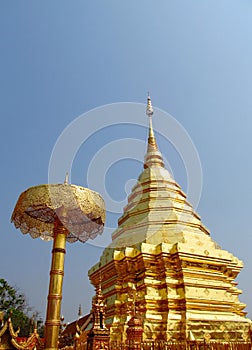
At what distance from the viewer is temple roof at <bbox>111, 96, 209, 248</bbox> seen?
46.6 feet

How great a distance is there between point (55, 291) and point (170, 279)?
607 cm

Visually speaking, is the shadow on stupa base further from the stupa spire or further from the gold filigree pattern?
the stupa spire

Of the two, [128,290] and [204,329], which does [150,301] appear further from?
[204,329]

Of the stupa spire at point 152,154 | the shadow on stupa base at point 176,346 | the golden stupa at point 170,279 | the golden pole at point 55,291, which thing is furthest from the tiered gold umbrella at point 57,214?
the stupa spire at point 152,154

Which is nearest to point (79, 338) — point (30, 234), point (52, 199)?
point (30, 234)

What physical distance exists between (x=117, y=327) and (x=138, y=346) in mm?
3925

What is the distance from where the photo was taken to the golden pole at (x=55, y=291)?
23.4 ft

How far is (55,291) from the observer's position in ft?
24.5

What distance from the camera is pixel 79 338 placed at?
10.5 meters

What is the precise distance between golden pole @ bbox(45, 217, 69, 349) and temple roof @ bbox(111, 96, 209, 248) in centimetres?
619

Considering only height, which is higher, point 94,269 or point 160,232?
point 160,232

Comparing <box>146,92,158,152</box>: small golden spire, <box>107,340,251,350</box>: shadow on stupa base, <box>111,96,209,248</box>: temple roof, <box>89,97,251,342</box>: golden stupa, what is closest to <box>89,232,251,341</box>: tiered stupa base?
<box>89,97,251,342</box>: golden stupa

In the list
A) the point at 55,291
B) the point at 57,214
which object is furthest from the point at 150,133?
the point at 55,291

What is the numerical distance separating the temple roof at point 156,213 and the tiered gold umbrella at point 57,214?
548 centimetres
